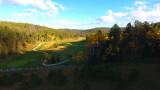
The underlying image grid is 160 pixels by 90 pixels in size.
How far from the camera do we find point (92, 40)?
37969 millimetres

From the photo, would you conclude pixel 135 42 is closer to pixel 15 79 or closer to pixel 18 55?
pixel 15 79

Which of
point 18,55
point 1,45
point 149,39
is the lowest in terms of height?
point 18,55

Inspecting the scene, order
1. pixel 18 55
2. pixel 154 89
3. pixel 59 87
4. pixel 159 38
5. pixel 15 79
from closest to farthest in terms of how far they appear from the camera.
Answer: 1. pixel 154 89
2. pixel 59 87
3. pixel 15 79
4. pixel 159 38
5. pixel 18 55

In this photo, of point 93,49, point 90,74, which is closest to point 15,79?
point 90,74

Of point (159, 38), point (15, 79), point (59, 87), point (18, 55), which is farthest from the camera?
point (18, 55)

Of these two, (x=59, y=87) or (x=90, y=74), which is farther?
(x=90, y=74)

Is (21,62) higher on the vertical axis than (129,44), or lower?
lower

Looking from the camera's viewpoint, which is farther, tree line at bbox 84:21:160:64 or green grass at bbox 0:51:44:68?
green grass at bbox 0:51:44:68

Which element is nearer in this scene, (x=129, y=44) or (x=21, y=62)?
(x=129, y=44)

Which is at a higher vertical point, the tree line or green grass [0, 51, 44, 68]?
the tree line

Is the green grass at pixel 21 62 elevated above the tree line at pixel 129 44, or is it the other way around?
the tree line at pixel 129 44

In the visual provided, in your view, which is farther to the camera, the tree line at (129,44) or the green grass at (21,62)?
the green grass at (21,62)

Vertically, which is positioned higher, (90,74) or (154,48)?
(154,48)

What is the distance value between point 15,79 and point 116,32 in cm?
2928
